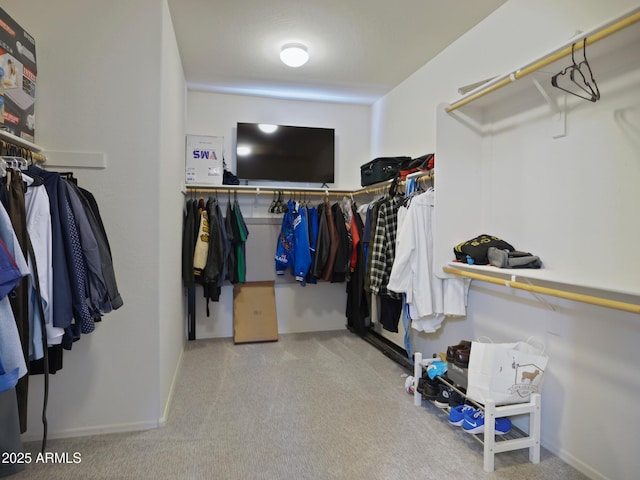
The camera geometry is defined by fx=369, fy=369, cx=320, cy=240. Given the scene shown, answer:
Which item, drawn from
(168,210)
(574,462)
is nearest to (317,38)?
(168,210)

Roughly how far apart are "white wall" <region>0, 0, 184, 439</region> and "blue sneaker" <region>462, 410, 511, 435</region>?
71.0 inches

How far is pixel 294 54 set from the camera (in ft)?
9.79

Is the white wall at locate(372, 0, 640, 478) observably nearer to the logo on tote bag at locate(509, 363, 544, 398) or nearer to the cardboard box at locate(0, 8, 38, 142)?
the logo on tote bag at locate(509, 363, 544, 398)

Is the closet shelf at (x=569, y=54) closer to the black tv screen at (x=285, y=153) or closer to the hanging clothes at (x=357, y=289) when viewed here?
the hanging clothes at (x=357, y=289)

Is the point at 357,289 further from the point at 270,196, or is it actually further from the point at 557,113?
the point at 557,113

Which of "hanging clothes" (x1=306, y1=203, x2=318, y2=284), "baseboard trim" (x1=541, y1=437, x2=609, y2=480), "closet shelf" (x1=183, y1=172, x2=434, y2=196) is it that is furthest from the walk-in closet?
"hanging clothes" (x1=306, y1=203, x2=318, y2=284)

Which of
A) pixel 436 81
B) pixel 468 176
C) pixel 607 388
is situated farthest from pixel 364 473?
pixel 436 81

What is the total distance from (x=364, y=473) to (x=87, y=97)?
2533 mm

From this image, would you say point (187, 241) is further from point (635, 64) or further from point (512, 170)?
point (635, 64)

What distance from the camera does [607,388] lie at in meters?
1.73

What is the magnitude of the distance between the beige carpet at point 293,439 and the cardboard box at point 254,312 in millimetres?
814

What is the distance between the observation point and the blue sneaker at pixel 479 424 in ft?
6.51

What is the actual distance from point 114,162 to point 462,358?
2360 mm

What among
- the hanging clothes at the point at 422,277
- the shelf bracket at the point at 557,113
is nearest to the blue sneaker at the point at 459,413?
the hanging clothes at the point at 422,277
